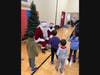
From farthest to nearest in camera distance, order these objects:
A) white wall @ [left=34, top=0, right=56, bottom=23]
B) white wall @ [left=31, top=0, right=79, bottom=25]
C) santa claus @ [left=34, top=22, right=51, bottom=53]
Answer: white wall @ [left=31, top=0, right=79, bottom=25], white wall @ [left=34, top=0, right=56, bottom=23], santa claus @ [left=34, top=22, right=51, bottom=53]

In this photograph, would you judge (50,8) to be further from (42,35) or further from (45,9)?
(42,35)

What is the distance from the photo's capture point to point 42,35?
4852 mm

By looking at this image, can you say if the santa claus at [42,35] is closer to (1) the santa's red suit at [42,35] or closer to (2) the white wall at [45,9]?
(1) the santa's red suit at [42,35]

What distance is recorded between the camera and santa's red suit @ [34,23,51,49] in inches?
187

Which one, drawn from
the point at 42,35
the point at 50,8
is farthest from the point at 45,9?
the point at 42,35

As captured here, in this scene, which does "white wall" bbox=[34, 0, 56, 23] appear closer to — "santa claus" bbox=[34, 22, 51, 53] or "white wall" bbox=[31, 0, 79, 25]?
"white wall" bbox=[31, 0, 79, 25]

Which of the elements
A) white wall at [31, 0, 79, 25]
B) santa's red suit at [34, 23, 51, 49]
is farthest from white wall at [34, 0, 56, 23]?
santa's red suit at [34, 23, 51, 49]

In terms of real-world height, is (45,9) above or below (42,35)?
above

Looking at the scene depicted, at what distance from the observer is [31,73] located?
3.24 metres

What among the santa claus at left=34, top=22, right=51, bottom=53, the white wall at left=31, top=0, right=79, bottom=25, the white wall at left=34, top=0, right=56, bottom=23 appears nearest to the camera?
the santa claus at left=34, top=22, right=51, bottom=53

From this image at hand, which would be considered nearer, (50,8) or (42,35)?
(42,35)

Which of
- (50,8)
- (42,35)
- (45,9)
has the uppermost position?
(50,8)
